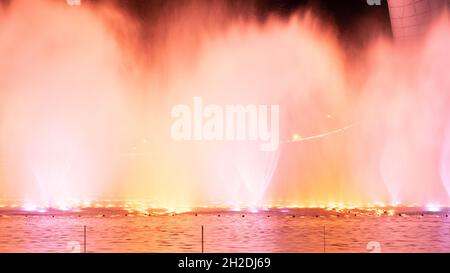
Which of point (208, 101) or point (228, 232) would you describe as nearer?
point (228, 232)

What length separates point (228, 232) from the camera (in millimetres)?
21188

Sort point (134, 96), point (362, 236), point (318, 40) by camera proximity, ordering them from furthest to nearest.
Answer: point (134, 96) → point (318, 40) → point (362, 236)

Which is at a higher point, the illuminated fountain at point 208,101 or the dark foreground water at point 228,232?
the illuminated fountain at point 208,101

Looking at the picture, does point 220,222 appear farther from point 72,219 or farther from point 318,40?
point 318,40

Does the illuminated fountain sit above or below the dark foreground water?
above

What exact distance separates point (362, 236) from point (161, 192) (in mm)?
23948

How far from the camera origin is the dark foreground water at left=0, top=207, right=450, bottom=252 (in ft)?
59.9

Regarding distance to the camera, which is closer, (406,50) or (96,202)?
(96,202)

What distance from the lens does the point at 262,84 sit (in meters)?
44.6

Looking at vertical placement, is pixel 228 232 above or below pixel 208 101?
below

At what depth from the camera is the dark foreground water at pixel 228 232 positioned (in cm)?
1825

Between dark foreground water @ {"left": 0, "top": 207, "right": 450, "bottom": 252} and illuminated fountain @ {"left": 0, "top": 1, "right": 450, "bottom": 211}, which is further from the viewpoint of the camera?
illuminated fountain @ {"left": 0, "top": 1, "right": 450, "bottom": 211}
